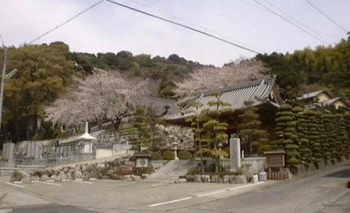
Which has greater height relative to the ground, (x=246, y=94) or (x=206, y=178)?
(x=246, y=94)

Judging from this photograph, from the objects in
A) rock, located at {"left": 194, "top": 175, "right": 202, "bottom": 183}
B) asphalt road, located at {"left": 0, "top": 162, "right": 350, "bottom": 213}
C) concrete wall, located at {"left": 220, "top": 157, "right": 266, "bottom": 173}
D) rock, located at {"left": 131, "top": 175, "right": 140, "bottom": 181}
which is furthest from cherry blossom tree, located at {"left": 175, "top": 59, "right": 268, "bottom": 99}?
asphalt road, located at {"left": 0, "top": 162, "right": 350, "bottom": 213}

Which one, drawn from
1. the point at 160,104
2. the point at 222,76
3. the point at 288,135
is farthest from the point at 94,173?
the point at 222,76

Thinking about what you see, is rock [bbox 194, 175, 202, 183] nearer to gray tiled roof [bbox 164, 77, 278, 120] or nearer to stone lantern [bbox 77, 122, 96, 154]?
gray tiled roof [bbox 164, 77, 278, 120]

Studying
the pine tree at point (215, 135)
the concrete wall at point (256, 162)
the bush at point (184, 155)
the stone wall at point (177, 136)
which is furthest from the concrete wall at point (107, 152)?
the concrete wall at point (256, 162)

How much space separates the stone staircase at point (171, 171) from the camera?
64.0ft

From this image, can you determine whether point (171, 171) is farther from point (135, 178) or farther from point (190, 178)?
point (190, 178)

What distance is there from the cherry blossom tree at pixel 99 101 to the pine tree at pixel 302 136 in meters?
22.6

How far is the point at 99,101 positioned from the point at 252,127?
74.6ft

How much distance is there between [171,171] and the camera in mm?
20750

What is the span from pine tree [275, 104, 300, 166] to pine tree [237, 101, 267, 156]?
58.5 inches

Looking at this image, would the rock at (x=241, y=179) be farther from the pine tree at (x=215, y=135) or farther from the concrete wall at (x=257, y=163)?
the pine tree at (x=215, y=135)

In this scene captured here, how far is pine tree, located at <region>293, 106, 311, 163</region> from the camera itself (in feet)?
58.0

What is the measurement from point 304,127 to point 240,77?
19339mm

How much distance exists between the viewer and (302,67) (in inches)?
2135
